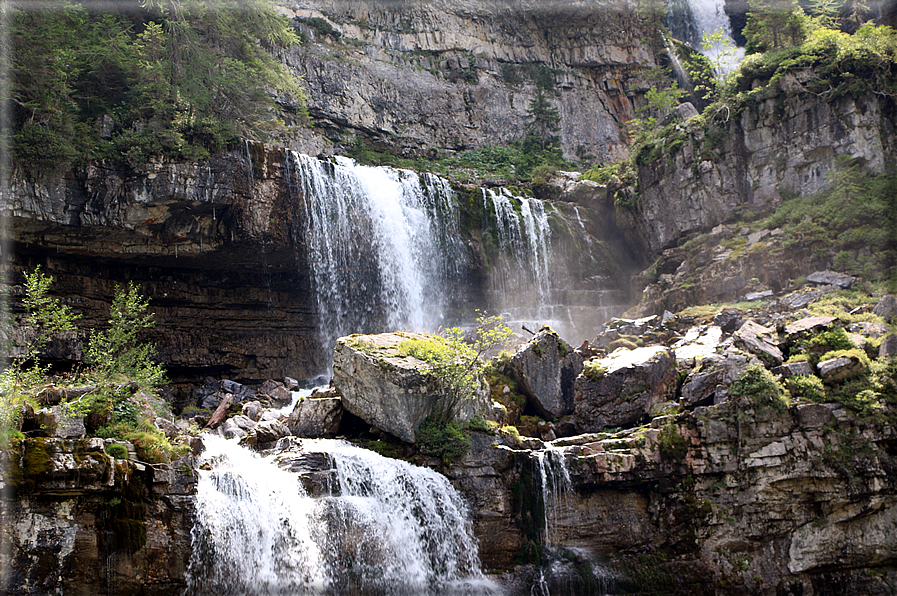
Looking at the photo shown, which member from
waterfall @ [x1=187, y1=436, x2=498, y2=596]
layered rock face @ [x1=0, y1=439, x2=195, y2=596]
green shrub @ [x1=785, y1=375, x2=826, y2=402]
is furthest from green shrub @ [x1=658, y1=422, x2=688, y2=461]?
layered rock face @ [x1=0, y1=439, x2=195, y2=596]

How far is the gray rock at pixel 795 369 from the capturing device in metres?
16.3

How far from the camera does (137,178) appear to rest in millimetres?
21438

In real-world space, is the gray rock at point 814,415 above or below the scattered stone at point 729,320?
below

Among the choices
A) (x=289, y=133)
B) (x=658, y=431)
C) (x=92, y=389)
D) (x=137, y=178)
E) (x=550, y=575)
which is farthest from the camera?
(x=289, y=133)

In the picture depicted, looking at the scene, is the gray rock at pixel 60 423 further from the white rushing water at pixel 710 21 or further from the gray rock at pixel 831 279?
the white rushing water at pixel 710 21

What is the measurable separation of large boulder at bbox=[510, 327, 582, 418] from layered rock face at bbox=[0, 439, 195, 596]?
961 cm

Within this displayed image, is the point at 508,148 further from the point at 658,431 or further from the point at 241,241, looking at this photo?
the point at 658,431

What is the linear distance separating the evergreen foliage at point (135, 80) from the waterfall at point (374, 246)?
384 cm

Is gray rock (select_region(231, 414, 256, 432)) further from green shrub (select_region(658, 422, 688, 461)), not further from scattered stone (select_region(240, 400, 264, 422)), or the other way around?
green shrub (select_region(658, 422, 688, 461))

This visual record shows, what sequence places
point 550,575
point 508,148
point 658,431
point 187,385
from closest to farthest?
1. point 550,575
2. point 658,431
3. point 187,385
4. point 508,148

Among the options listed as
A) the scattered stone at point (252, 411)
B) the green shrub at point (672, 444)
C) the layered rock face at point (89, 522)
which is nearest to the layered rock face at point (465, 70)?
the scattered stone at point (252, 411)

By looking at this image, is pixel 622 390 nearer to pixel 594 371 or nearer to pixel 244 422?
pixel 594 371

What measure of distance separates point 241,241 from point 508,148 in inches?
872

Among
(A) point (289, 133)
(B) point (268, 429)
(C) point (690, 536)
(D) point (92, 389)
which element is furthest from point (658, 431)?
(A) point (289, 133)
